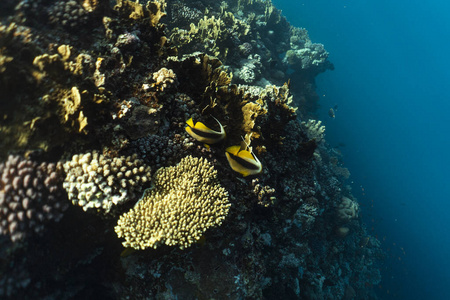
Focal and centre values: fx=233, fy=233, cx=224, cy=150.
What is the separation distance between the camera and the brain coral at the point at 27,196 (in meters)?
2.60

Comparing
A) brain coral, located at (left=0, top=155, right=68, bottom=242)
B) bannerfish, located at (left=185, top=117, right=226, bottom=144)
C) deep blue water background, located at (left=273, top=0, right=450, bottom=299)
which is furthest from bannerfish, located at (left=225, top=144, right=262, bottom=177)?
deep blue water background, located at (left=273, top=0, right=450, bottom=299)

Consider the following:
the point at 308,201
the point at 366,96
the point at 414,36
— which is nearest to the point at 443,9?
the point at 414,36

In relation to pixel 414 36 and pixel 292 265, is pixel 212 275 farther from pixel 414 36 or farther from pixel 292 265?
pixel 414 36

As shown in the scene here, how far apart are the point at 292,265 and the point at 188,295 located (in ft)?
10.9

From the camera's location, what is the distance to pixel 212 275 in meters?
3.61

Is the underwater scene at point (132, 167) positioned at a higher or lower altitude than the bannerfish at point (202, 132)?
lower

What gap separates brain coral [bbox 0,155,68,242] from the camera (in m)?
2.60

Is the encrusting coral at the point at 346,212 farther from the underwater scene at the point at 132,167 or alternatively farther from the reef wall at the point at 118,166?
the reef wall at the point at 118,166

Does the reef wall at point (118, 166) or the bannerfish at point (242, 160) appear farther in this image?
the bannerfish at point (242, 160)

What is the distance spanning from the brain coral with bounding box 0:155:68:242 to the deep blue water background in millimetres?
17328

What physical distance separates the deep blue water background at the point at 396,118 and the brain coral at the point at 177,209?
1567cm

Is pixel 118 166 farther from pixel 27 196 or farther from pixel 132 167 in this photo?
pixel 27 196

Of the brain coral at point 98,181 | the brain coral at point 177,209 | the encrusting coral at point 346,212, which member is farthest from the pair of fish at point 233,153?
the encrusting coral at point 346,212

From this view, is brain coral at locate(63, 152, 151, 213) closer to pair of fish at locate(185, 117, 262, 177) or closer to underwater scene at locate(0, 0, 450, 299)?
underwater scene at locate(0, 0, 450, 299)
